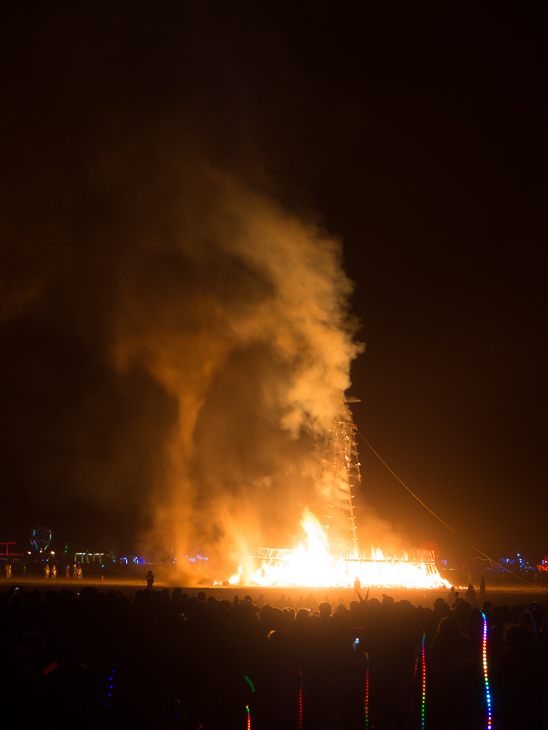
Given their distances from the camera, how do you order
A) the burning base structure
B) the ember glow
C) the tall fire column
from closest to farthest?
the ember glow < the burning base structure < the tall fire column

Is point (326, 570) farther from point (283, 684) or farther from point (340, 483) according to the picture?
point (283, 684)

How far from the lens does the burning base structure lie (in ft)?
107

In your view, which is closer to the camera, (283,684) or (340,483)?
(283,684)

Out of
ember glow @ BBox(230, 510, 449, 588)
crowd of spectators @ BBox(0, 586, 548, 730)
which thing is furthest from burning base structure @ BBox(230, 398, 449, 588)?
crowd of spectators @ BBox(0, 586, 548, 730)

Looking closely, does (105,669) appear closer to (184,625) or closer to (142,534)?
(184,625)

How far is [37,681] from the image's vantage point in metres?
5.20

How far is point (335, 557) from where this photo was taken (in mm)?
35188

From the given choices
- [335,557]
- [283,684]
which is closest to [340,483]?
[335,557]

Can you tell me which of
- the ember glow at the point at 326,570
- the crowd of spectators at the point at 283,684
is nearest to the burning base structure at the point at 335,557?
the ember glow at the point at 326,570

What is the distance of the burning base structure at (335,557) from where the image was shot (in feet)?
107

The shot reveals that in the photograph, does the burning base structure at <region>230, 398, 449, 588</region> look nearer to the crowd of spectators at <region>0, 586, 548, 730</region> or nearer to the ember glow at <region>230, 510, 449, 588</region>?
the ember glow at <region>230, 510, 449, 588</region>

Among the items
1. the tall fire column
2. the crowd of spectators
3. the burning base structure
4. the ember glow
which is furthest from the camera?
the tall fire column

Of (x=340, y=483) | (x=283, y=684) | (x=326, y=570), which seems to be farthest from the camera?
(x=340, y=483)

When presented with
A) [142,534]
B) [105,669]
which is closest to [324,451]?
[142,534]
